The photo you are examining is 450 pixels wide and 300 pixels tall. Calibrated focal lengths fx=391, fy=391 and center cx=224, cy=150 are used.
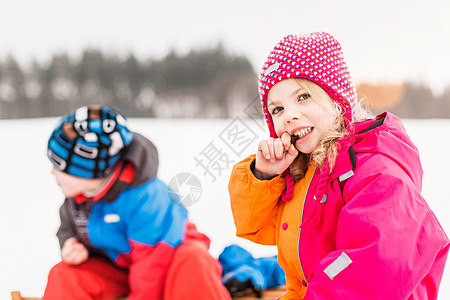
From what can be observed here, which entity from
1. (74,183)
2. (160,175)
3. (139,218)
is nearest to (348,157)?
(139,218)

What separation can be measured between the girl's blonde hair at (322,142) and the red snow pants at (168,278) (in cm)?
28

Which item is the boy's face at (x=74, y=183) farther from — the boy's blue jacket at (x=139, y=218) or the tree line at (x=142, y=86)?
the tree line at (x=142, y=86)

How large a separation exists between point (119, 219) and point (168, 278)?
0.55 ft

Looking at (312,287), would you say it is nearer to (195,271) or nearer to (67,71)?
(195,271)

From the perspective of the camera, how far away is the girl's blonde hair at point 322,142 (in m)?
0.82

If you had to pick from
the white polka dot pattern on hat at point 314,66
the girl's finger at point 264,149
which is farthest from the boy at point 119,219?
the white polka dot pattern on hat at point 314,66

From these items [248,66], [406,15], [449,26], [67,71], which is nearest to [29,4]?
[67,71]

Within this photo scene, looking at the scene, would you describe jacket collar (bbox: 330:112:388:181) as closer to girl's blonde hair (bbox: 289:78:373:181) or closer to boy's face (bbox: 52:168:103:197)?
girl's blonde hair (bbox: 289:78:373:181)

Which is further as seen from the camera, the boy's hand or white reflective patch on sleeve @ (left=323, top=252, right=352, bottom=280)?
the boy's hand

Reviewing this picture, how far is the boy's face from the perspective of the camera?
2.62ft

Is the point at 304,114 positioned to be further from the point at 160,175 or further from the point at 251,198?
the point at 160,175

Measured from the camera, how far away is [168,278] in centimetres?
85

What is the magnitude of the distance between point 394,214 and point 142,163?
50 centimetres

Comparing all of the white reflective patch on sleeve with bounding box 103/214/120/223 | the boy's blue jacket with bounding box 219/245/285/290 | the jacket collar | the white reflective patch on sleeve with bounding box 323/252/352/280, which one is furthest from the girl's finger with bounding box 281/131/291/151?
the boy's blue jacket with bounding box 219/245/285/290
